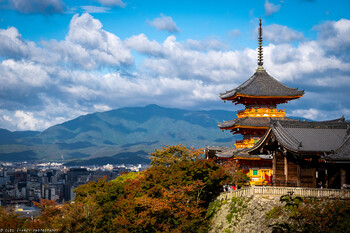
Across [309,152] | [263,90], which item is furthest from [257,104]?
[309,152]

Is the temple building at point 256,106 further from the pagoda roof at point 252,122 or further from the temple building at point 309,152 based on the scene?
the temple building at point 309,152

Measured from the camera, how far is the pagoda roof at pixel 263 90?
5956cm

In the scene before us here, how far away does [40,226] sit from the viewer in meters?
61.0

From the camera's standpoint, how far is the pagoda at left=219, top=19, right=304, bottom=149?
59.4m

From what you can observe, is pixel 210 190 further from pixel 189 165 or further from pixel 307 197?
pixel 307 197

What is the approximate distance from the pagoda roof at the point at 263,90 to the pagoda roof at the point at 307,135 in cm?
1445

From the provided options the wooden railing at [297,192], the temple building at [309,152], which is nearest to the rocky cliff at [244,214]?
the wooden railing at [297,192]

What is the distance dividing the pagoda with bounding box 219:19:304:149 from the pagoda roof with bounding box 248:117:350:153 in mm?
13083

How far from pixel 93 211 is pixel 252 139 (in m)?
21.2

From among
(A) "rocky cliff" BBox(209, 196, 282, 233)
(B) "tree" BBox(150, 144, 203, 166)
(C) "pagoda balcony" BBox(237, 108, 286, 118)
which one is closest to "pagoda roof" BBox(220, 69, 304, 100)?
(C) "pagoda balcony" BBox(237, 108, 286, 118)

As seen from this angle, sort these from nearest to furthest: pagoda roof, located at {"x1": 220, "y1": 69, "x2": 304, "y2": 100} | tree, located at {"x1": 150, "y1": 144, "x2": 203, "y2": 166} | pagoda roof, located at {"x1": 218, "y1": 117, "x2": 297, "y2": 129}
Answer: pagoda roof, located at {"x1": 218, "y1": 117, "x2": 297, "y2": 129}
pagoda roof, located at {"x1": 220, "y1": 69, "x2": 304, "y2": 100}
tree, located at {"x1": 150, "y1": 144, "x2": 203, "y2": 166}

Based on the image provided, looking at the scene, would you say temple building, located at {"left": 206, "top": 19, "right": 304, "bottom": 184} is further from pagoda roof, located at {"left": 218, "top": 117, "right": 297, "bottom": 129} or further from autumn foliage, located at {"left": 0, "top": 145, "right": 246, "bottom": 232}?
autumn foliage, located at {"left": 0, "top": 145, "right": 246, "bottom": 232}

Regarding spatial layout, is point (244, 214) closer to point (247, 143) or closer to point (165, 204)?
point (165, 204)

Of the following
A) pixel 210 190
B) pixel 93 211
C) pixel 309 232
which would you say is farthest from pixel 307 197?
pixel 93 211
